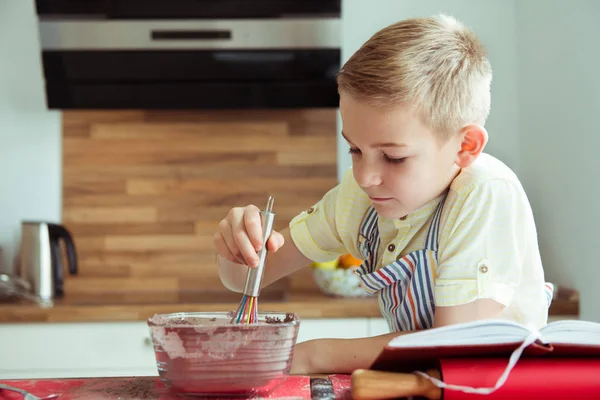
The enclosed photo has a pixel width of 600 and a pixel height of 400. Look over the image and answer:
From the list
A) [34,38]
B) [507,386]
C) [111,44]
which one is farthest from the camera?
[34,38]

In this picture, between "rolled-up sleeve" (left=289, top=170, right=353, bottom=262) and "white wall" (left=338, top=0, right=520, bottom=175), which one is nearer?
"rolled-up sleeve" (left=289, top=170, right=353, bottom=262)

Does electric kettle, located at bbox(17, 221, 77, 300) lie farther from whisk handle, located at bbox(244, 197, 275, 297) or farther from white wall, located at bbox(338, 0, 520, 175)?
whisk handle, located at bbox(244, 197, 275, 297)

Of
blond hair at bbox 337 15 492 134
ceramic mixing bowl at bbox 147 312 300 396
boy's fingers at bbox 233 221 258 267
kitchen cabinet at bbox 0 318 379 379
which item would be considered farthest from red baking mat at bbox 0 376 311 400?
kitchen cabinet at bbox 0 318 379 379

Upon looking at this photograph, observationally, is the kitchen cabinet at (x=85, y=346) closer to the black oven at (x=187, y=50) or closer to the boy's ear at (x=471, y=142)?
the black oven at (x=187, y=50)

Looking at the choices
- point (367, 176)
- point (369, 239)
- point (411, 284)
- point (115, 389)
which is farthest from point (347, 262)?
point (115, 389)

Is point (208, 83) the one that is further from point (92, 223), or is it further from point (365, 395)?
point (365, 395)

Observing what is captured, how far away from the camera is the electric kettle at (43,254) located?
2.40 m

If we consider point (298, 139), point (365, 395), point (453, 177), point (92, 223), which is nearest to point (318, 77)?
point (298, 139)

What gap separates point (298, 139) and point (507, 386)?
2.03m

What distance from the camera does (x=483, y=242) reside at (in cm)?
91

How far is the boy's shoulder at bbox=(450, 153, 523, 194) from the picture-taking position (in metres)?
0.95

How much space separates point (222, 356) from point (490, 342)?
244mm

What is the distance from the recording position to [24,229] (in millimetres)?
2434

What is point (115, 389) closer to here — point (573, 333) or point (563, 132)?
point (573, 333)
